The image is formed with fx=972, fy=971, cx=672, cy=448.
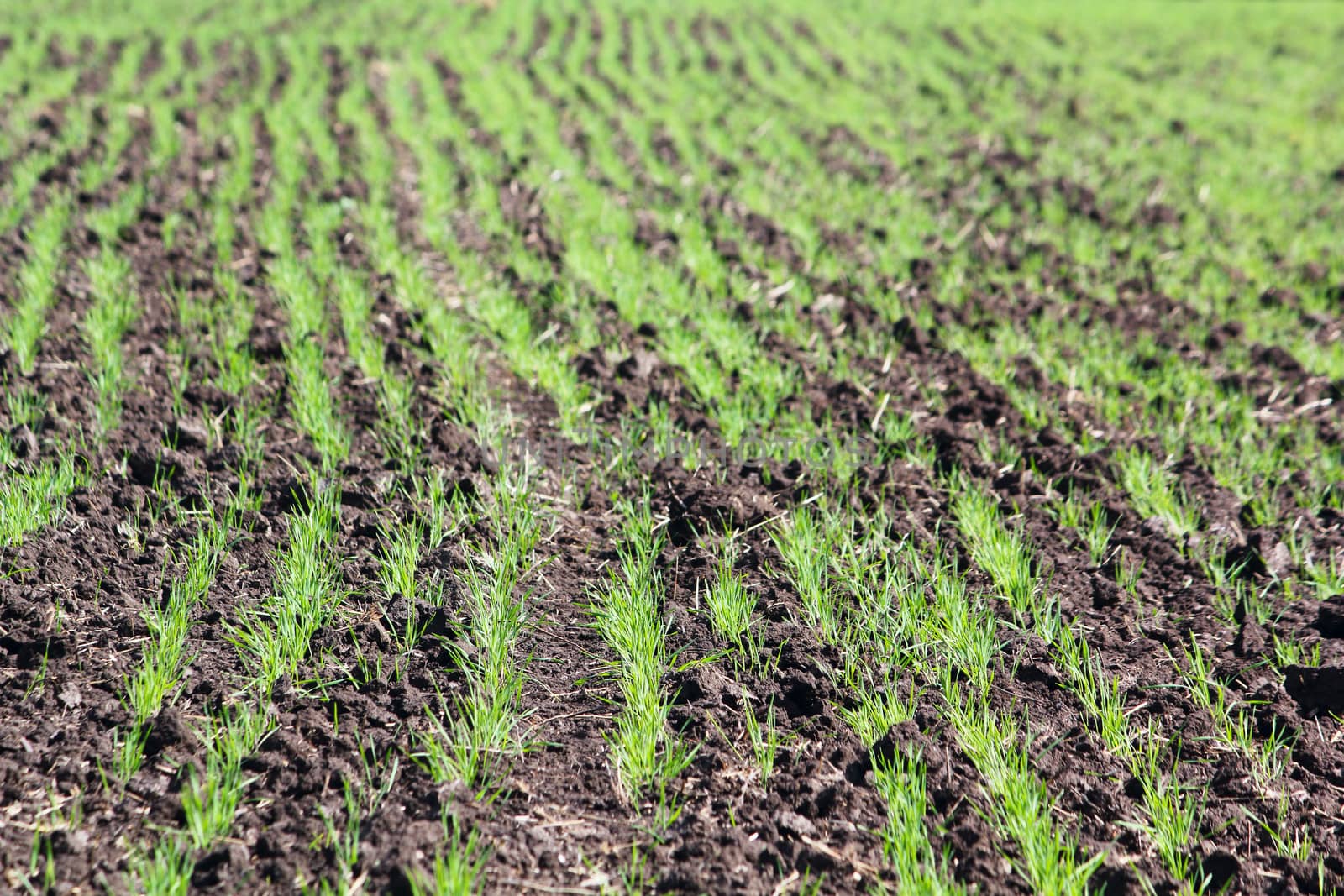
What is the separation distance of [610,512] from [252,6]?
41.9 feet

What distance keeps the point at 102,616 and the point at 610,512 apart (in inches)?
58.2

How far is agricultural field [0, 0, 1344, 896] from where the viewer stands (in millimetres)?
2076

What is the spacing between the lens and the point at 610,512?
10.6 ft

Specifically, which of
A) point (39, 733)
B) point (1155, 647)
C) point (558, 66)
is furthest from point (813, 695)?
point (558, 66)

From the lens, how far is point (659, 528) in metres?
3.10

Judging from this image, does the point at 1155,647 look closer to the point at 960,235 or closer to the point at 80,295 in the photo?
the point at 960,235

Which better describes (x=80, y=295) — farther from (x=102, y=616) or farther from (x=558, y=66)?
(x=558, y=66)

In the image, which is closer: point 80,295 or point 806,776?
point 806,776

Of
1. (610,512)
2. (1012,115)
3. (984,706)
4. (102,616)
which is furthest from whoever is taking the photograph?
(1012,115)

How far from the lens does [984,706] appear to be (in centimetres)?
235

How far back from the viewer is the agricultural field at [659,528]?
2.08m

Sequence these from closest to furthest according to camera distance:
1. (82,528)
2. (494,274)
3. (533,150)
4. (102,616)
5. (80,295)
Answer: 1. (102,616)
2. (82,528)
3. (80,295)
4. (494,274)
5. (533,150)

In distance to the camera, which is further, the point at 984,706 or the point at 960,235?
the point at 960,235

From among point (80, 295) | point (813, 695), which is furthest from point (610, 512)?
A: point (80, 295)
